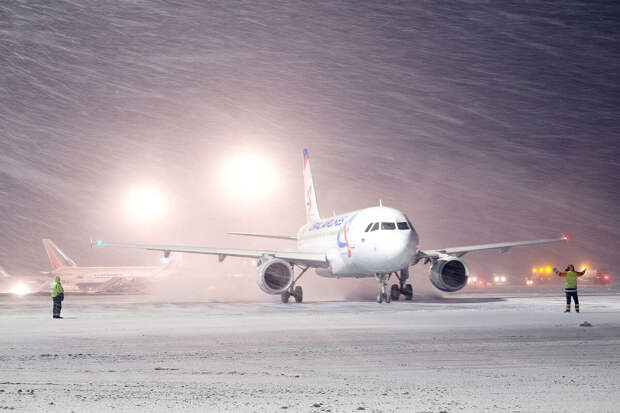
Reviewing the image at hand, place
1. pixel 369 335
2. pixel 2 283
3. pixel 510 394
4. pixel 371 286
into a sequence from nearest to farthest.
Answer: pixel 510 394 → pixel 369 335 → pixel 371 286 → pixel 2 283

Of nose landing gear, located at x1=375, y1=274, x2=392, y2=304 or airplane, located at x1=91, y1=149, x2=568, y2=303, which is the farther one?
nose landing gear, located at x1=375, y1=274, x2=392, y2=304

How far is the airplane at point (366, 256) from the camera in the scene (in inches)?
1384

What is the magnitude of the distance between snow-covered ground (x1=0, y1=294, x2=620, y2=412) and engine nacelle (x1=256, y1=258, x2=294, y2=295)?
15.2 m

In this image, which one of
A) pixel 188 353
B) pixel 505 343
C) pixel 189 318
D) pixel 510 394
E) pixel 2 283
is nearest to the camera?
pixel 510 394

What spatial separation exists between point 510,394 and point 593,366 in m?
3.37

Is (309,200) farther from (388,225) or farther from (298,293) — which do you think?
(388,225)

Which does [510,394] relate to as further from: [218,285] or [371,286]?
[218,285]

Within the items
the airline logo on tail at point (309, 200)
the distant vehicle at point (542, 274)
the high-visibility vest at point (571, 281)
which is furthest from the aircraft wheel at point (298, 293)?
the distant vehicle at point (542, 274)

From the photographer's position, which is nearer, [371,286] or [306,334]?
[306,334]

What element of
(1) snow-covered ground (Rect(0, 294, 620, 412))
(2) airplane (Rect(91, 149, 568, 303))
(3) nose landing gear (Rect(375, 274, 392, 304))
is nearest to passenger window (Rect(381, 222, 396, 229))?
(2) airplane (Rect(91, 149, 568, 303))

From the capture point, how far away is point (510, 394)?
953 centimetres

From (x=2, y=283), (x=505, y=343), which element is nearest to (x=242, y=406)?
(x=505, y=343)

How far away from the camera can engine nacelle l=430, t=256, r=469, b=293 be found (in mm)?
37969

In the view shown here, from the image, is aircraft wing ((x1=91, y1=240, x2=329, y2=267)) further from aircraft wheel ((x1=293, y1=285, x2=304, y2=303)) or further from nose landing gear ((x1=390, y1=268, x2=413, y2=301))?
nose landing gear ((x1=390, y1=268, x2=413, y2=301))
